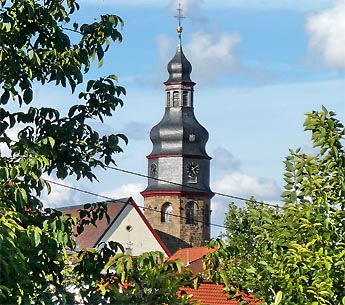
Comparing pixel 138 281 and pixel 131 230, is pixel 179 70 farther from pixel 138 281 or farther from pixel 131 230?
pixel 138 281

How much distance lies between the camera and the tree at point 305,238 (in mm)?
8219

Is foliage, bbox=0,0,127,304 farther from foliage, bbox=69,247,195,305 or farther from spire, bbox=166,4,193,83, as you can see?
spire, bbox=166,4,193,83

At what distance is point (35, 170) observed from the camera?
326 inches

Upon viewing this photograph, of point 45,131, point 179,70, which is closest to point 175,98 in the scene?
point 179,70

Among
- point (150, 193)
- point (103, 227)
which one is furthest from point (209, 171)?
point (103, 227)

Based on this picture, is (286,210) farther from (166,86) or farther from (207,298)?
(166,86)

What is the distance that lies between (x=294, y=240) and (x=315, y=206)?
0.94ft

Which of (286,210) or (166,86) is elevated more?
(166,86)

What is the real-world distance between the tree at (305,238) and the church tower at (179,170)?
88381 mm

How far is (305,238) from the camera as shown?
27.9 feet

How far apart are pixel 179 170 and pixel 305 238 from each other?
9070cm

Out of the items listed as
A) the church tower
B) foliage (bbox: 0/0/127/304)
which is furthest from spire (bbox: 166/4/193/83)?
foliage (bbox: 0/0/127/304)

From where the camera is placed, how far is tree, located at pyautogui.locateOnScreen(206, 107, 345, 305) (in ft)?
27.0

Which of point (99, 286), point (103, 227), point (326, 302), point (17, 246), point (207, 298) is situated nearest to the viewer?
point (17, 246)
